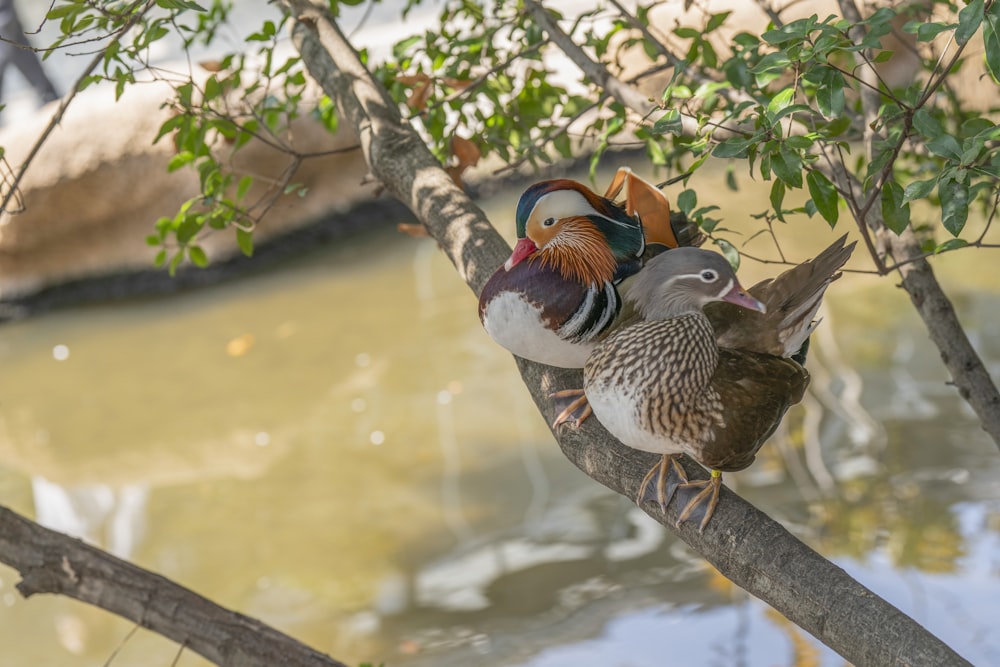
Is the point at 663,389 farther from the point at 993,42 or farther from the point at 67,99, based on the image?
the point at 67,99

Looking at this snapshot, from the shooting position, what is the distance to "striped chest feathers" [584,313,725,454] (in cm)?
91

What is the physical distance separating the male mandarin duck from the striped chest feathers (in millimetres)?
69

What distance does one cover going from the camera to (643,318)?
3.26ft

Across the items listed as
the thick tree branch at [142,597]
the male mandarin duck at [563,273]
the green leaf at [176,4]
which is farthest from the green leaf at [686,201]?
the thick tree branch at [142,597]

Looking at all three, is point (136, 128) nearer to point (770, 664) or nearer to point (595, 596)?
point (595, 596)

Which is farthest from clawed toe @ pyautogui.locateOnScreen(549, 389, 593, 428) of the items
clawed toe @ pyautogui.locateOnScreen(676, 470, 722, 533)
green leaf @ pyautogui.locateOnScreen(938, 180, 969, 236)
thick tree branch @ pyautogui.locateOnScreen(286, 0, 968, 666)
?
green leaf @ pyautogui.locateOnScreen(938, 180, 969, 236)

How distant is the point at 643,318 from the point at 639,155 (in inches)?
153

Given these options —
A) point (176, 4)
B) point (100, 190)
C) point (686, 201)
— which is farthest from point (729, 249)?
point (100, 190)

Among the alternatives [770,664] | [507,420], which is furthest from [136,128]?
[770,664]

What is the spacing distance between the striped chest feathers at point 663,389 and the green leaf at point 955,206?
0.22 meters

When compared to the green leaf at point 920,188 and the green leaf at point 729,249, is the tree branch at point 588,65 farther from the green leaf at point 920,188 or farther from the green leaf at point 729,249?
the green leaf at point 920,188

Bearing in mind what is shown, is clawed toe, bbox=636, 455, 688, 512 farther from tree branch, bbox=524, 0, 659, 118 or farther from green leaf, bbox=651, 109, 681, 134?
tree branch, bbox=524, 0, 659, 118

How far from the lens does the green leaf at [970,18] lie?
0.78m

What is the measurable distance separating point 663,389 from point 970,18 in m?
0.38
